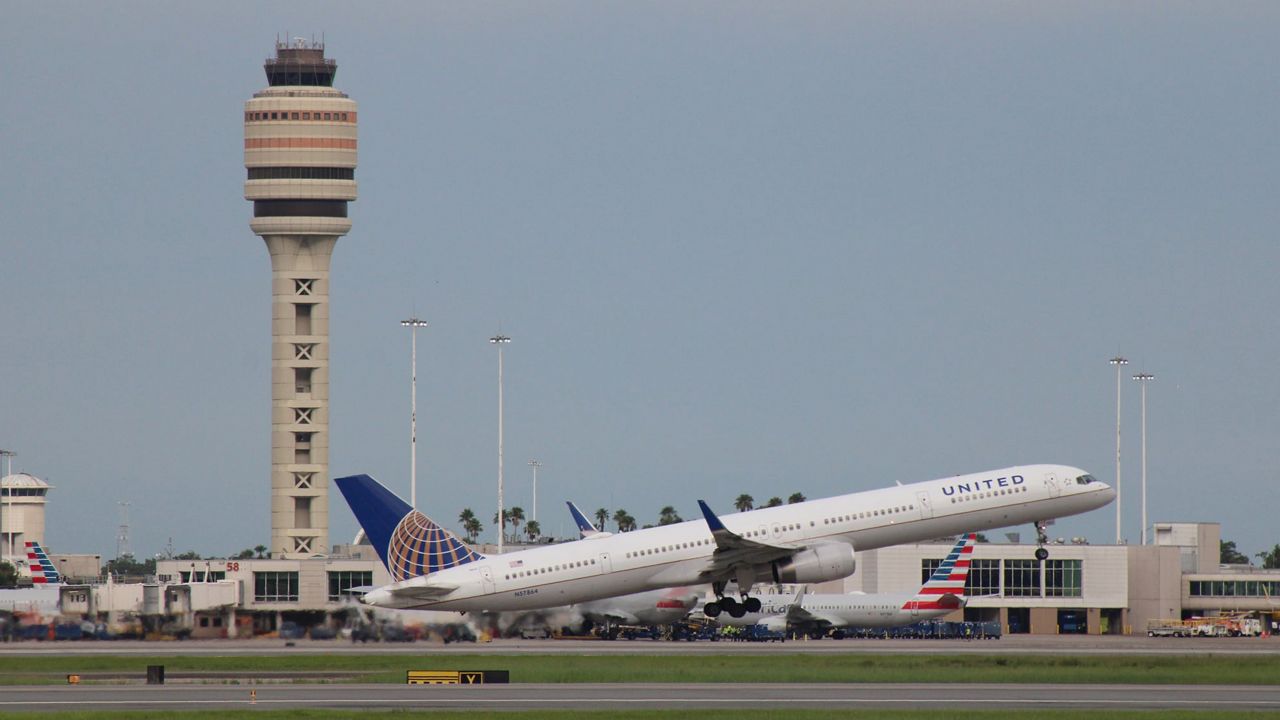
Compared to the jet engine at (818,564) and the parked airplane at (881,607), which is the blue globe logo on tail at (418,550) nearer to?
the jet engine at (818,564)

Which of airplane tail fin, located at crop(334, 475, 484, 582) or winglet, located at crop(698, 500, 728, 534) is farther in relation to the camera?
airplane tail fin, located at crop(334, 475, 484, 582)

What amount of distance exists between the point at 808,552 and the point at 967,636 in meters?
41.8

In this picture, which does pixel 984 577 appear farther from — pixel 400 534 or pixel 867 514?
pixel 400 534

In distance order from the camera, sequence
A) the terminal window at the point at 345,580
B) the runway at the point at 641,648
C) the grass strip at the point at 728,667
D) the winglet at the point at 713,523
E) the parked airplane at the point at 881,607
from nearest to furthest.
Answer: the grass strip at the point at 728,667, the winglet at the point at 713,523, the runway at the point at 641,648, the parked airplane at the point at 881,607, the terminal window at the point at 345,580

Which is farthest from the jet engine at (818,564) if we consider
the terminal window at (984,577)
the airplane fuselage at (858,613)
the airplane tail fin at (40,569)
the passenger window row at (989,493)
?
the airplane tail fin at (40,569)

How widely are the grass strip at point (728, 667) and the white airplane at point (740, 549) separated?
353cm

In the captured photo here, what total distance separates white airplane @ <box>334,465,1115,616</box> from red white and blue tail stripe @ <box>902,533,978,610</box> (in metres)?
34.9

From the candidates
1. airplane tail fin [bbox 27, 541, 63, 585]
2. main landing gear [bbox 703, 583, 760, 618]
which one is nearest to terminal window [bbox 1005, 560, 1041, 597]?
main landing gear [bbox 703, 583, 760, 618]

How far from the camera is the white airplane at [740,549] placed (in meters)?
101

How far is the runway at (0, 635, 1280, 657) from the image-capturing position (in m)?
106

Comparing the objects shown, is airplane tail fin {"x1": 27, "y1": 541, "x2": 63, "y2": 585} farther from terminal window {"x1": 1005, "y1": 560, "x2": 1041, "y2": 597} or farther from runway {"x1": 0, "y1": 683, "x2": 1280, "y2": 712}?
runway {"x1": 0, "y1": 683, "x2": 1280, "y2": 712}

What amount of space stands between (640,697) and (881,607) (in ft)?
224

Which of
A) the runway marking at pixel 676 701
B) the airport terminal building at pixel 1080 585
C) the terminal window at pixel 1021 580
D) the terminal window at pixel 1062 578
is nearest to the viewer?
the runway marking at pixel 676 701

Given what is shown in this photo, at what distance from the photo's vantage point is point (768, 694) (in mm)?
76062
